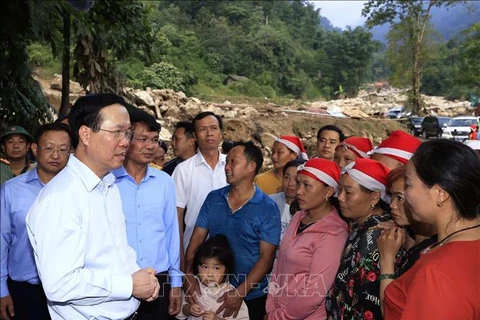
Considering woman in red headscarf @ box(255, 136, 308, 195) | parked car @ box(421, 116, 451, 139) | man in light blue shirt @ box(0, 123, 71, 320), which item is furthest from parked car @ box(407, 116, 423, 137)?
man in light blue shirt @ box(0, 123, 71, 320)

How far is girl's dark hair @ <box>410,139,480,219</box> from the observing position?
164 centimetres

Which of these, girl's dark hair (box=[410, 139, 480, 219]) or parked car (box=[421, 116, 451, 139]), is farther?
parked car (box=[421, 116, 451, 139])

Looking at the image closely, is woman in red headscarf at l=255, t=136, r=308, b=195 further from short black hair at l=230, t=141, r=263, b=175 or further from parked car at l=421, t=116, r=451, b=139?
parked car at l=421, t=116, r=451, b=139

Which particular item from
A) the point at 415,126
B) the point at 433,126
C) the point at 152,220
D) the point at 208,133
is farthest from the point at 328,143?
the point at 415,126

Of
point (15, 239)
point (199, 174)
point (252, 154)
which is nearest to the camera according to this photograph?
point (15, 239)

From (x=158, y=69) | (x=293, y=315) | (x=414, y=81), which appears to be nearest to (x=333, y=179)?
(x=293, y=315)

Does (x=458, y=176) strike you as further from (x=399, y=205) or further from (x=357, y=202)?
(x=357, y=202)

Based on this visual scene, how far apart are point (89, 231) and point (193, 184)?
1.96 meters

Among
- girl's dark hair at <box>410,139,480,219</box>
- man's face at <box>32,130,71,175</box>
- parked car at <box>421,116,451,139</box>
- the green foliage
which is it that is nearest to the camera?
girl's dark hair at <box>410,139,480,219</box>

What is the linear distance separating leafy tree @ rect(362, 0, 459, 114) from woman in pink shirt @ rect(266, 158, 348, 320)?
2775cm

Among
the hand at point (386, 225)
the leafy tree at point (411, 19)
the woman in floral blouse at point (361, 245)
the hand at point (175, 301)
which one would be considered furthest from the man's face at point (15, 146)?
the leafy tree at point (411, 19)

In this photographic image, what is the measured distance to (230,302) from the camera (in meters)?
3.00

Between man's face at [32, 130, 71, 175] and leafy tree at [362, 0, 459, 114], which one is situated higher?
leafy tree at [362, 0, 459, 114]

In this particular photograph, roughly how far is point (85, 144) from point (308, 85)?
43.0 meters
